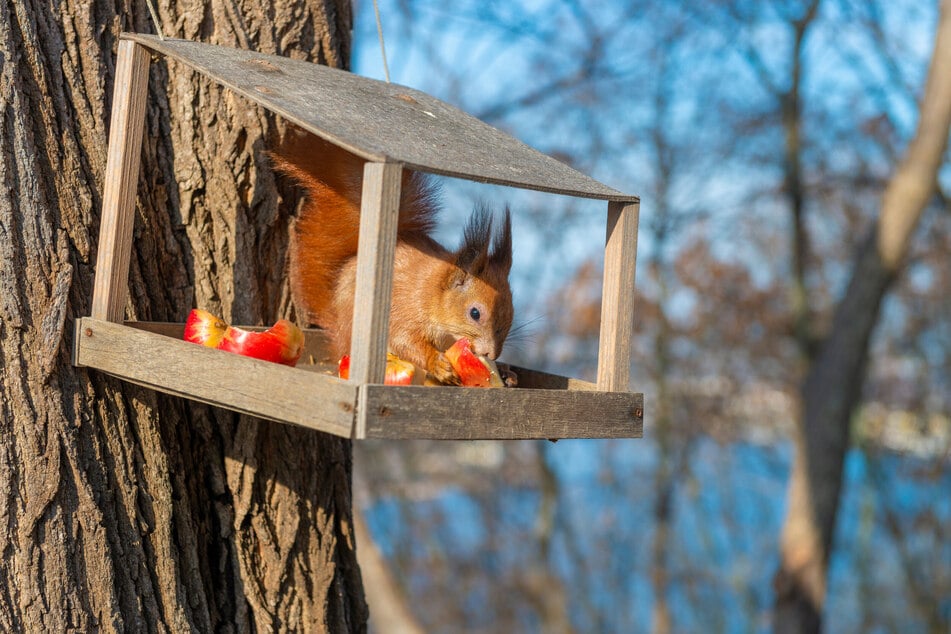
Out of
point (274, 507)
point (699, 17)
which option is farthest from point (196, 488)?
point (699, 17)

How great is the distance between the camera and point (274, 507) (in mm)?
2010

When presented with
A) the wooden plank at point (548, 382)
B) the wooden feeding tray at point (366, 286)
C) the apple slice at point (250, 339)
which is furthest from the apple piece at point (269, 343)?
the wooden plank at point (548, 382)

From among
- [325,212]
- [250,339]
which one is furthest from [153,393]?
[325,212]

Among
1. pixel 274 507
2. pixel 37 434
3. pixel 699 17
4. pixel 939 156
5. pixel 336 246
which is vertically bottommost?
pixel 274 507

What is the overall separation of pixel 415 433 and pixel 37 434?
0.74 metres

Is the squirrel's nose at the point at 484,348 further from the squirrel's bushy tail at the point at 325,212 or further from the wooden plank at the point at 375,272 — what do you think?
the wooden plank at the point at 375,272

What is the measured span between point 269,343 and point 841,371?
3.43 m

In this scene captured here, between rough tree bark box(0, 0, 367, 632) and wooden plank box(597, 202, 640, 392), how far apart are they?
0.74 metres

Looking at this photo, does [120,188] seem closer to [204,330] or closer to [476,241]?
[204,330]

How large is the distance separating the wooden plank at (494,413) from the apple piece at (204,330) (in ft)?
1.54

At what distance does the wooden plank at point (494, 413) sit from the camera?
4.29 ft

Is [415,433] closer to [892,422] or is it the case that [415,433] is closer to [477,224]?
[477,224]

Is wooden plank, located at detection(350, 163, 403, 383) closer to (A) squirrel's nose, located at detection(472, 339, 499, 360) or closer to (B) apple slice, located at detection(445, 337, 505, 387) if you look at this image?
(B) apple slice, located at detection(445, 337, 505, 387)

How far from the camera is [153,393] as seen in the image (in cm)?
183
